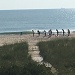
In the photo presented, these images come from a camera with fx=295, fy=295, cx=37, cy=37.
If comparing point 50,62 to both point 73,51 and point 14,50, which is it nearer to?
point 73,51

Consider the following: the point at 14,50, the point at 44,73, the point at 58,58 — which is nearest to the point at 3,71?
the point at 44,73

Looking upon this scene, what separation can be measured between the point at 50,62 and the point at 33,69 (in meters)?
3.00

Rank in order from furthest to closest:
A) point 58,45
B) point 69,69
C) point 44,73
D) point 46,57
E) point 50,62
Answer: point 58,45 → point 46,57 → point 50,62 → point 69,69 → point 44,73

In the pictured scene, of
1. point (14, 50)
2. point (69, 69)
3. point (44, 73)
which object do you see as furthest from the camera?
point (14, 50)

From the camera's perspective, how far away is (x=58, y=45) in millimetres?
21266

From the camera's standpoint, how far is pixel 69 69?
15.2 m

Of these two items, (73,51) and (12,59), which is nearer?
(12,59)

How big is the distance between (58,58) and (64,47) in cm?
304

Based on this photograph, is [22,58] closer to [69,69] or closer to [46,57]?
[46,57]

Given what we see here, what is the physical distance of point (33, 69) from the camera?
45.2ft

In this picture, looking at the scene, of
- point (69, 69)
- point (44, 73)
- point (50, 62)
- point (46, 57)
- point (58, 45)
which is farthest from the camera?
point (58, 45)

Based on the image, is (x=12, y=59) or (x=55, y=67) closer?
(x=55, y=67)

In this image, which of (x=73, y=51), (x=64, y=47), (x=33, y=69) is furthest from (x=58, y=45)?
(x=33, y=69)

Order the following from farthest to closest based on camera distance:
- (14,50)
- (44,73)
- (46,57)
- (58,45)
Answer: (58,45) < (14,50) < (46,57) < (44,73)
